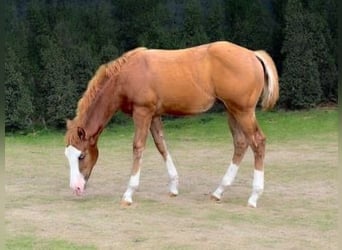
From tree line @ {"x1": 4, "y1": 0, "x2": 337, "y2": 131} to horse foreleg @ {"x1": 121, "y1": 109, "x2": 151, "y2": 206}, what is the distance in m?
5.02

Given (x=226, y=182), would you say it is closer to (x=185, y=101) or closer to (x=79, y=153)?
(x=185, y=101)

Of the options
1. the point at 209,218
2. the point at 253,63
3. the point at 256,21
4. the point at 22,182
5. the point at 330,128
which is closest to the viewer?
the point at 209,218

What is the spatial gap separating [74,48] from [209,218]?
21.0 ft

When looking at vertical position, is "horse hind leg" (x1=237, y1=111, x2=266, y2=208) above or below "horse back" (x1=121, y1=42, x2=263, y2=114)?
below

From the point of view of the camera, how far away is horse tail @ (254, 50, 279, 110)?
514 centimetres

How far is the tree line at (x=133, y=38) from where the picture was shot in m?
10.3

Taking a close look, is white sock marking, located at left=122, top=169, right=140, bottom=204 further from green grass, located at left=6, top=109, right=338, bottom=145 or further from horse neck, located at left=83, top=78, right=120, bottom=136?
green grass, located at left=6, top=109, right=338, bottom=145

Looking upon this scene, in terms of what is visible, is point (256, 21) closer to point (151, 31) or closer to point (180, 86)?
point (151, 31)

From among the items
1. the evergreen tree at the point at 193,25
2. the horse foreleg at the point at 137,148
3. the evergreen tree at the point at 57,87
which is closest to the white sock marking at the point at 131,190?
the horse foreleg at the point at 137,148

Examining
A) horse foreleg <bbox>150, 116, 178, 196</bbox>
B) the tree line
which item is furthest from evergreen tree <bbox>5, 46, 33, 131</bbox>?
horse foreleg <bbox>150, 116, 178, 196</bbox>

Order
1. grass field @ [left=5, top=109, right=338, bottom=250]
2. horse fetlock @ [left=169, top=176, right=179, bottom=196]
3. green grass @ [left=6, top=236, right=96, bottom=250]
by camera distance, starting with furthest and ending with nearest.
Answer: horse fetlock @ [left=169, top=176, right=179, bottom=196] → grass field @ [left=5, top=109, right=338, bottom=250] → green grass @ [left=6, top=236, right=96, bottom=250]

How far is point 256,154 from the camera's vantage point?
5.12 m

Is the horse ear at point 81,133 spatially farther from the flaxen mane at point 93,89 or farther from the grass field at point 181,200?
the grass field at point 181,200

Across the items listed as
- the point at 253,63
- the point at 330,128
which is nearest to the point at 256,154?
the point at 253,63
